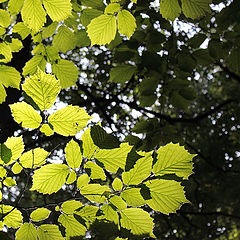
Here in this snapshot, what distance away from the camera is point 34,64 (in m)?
1.96

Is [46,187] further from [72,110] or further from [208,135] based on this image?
[208,135]

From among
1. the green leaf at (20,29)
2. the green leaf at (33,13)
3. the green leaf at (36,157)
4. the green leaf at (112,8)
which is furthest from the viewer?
the green leaf at (20,29)

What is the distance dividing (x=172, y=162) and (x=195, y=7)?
796 millimetres

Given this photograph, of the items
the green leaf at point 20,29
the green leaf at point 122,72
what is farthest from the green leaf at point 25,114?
the green leaf at point 122,72

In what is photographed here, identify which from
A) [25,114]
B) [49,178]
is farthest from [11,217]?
[25,114]

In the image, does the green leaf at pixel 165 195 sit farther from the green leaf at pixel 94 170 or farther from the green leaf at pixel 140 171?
the green leaf at pixel 94 170

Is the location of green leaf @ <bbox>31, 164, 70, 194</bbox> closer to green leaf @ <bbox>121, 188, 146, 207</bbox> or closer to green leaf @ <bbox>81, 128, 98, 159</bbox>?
green leaf @ <bbox>81, 128, 98, 159</bbox>

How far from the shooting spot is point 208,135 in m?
9.64

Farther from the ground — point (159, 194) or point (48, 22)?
point (48, 22)

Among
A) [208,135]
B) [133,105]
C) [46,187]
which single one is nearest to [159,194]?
[46,187]

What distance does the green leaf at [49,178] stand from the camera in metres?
1.13

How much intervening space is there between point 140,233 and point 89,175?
31cm

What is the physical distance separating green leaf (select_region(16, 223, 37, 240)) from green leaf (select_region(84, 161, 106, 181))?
32 centimetres

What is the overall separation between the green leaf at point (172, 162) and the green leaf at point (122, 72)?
1103 millimetres
